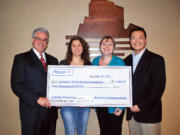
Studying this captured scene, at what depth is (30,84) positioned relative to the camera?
163 centimetres

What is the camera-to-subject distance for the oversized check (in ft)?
5.41

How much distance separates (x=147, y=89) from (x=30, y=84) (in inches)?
53.0

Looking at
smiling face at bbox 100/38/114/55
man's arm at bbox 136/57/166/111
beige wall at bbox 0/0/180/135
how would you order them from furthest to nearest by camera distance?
beige wall at bbox 0/0/180/135
smiling face at bbox 100/38/114/55
man's arm at bbox 136/57/166/111

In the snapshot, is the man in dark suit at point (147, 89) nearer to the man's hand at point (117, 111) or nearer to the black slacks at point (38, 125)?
the man's hand at point (117, 111)

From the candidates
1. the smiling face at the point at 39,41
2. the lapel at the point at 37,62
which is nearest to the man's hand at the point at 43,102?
the lapel at the point at 37,62

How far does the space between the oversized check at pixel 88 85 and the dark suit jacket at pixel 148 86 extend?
0.11 m

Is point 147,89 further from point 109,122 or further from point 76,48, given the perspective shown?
point 76,48

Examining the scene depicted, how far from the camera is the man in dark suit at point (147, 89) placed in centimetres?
155

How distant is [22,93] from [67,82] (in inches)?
20.2

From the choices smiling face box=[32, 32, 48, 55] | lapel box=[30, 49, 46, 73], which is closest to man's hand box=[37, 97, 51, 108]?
lapel box=[30, 49, 46, 73]

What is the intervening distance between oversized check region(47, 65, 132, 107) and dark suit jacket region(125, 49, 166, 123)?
0.11m

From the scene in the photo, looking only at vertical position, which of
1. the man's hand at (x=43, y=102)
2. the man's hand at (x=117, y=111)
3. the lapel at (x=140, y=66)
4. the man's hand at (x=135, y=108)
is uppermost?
the lapel at (x=140, y=66)

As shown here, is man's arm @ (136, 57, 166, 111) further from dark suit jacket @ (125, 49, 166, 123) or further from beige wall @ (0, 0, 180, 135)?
beige wall @ (0, 0, 180, 135)
